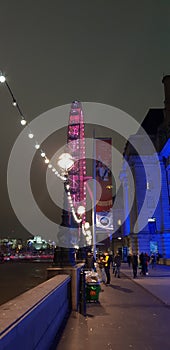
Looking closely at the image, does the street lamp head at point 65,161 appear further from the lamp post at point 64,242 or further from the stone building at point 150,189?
the stone building at point 150,189

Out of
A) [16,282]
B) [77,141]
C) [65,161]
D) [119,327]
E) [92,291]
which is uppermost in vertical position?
[77,141]

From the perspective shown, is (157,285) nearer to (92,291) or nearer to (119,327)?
(92,291)

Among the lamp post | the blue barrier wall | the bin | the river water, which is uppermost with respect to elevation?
the lamp post

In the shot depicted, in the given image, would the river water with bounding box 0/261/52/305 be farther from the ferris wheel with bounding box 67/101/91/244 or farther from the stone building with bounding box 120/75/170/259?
the ferris wheel with bounding box 67/101/91/244

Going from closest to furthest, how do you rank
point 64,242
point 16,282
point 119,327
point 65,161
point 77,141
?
point 119,327 < point 64,242 < point 65,161 < point 16,282 < point 77,141

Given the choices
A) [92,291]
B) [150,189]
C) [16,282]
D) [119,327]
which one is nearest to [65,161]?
[92,291]

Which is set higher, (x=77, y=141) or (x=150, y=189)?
(x=77, y=141)

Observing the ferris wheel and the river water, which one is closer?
the river water

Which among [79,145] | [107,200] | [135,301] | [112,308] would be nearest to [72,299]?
[112,308]

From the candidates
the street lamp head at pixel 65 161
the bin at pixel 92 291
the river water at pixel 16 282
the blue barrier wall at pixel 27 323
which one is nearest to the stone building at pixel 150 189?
the river water at pixel 16 282

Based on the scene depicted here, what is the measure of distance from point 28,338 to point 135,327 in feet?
16.0

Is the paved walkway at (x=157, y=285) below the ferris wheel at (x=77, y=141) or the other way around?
below

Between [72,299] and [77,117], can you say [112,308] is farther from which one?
[77,117]

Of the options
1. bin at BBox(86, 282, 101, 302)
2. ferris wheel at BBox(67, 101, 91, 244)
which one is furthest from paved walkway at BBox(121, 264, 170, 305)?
ferris wheel at BBox(67, 101, 91, 244)
